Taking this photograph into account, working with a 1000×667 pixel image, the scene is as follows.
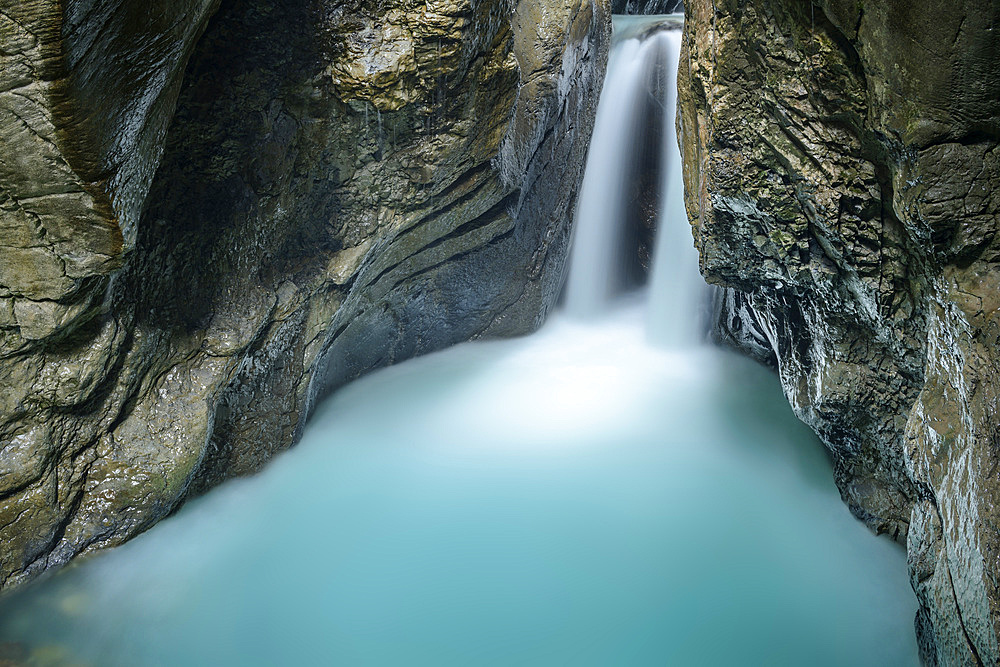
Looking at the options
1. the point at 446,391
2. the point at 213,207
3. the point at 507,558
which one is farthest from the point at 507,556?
the point at 213,207

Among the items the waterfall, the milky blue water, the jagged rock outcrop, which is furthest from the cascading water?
the waterfall

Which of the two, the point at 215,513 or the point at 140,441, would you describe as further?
the point at 215,513

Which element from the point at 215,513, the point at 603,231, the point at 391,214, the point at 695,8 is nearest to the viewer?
the point at 695,8

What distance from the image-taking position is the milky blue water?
3461mm

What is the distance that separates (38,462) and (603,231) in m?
5.98

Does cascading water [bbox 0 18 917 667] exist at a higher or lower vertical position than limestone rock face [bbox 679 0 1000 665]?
lower

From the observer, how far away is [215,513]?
4.39 m

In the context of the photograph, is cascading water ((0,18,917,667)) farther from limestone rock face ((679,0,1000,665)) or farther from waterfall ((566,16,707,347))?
waterfall ((566,16,707,347))

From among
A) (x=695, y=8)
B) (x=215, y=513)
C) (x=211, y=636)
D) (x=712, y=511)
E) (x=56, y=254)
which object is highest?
(x=695, y=8)

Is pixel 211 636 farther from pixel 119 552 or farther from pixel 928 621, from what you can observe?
pixel 928 621

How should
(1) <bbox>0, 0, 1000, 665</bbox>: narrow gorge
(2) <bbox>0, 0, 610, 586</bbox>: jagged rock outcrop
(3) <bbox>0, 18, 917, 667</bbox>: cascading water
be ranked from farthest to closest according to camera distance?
(3) <bbox>0, 18, 917, 667</bbox>: cascading water, (2) <bbox>0, 0, 610, 586</bbox>: jagged rock outcrop, (1) <bbox>0, 0, 1000, 665</bbox>: narrow gorge

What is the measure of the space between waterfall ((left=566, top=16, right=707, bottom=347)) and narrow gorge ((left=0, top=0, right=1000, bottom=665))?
3.74 feet

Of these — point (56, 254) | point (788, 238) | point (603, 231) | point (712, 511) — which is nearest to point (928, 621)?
point (712, 511)

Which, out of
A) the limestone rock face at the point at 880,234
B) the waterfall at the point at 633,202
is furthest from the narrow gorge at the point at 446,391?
the waterfall at the point at 633,202
